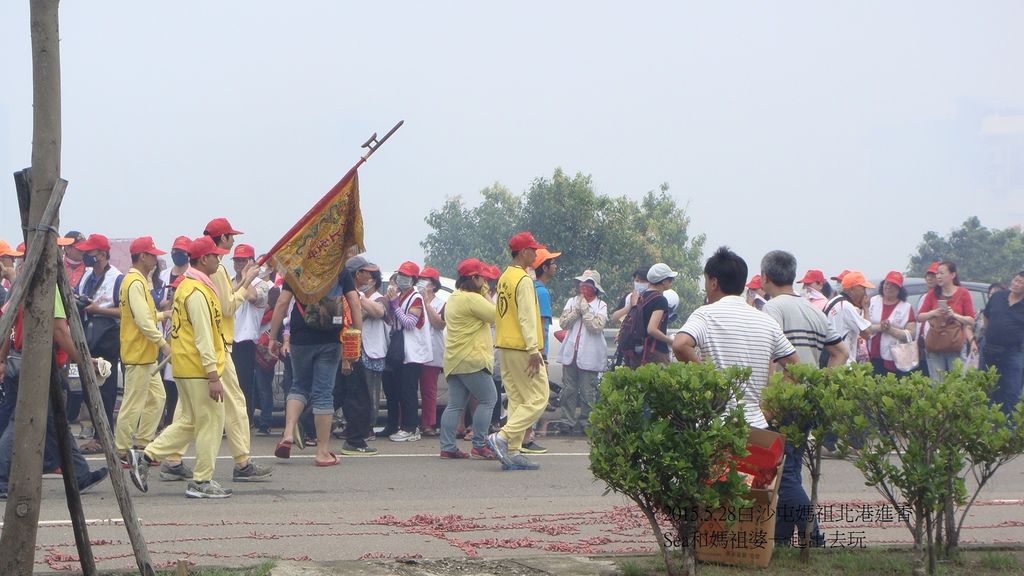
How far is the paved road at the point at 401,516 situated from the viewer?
666 cm

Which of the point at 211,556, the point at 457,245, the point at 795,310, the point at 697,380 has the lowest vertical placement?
the point at 211,556

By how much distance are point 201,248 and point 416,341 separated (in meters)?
4.51

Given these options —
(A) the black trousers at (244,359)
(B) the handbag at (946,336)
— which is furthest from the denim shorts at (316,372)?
(B) the handbag at (946,336)

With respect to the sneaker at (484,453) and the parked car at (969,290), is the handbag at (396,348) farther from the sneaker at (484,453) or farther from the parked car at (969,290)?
the parked car at (969,290)

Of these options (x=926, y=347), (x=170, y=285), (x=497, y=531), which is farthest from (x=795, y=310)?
(x=170, y=285)

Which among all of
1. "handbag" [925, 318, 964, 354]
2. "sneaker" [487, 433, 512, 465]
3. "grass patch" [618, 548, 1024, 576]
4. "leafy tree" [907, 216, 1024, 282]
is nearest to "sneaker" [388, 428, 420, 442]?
"sneaker" [487, 433, 512, 465]

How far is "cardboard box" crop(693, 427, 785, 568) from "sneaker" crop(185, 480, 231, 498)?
4.15 meters

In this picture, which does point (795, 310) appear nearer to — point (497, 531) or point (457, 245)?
point (497, 531)

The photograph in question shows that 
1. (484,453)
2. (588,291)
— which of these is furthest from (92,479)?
(588,291)

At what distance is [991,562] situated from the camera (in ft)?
20.6

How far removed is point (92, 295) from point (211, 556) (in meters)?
6.00

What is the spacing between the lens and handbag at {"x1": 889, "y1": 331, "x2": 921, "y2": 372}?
44.4 ft

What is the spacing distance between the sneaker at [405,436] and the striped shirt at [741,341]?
7.19m

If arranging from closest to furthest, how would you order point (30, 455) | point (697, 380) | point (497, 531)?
point (30, 455) → point (697, 380) → point (497, 531)
